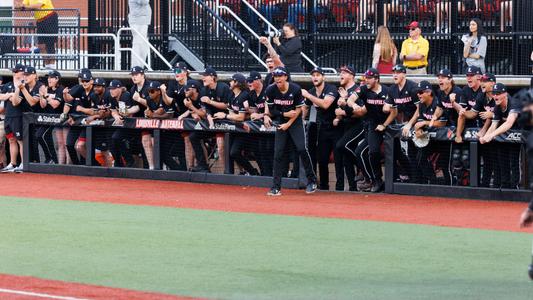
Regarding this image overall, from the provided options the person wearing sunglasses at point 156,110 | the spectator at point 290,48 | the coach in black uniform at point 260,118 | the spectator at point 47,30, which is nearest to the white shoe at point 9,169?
the person wearing sunglasses at point 156,110

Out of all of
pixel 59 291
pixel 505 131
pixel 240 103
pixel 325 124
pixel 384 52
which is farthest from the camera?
pixel 384 52

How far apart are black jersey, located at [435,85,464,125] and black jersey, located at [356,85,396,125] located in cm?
88

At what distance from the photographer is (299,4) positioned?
71.9ft

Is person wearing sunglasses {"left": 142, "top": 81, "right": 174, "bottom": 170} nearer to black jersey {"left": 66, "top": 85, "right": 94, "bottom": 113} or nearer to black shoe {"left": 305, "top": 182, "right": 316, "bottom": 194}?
black jersey {"left": 66, "top": 85, "right": 94, "bottom": 113}

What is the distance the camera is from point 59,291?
368 inches

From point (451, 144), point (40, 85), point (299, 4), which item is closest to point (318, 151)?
point (451, 144)

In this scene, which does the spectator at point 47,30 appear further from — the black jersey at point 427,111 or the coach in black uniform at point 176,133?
the black jersey at point 427,111

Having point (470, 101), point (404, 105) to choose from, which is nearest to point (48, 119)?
point (404, 105)

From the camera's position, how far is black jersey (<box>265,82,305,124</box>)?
17.5 m

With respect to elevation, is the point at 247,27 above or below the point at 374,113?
above

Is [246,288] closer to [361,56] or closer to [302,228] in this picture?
[302,228]

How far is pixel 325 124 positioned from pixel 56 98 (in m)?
5.67

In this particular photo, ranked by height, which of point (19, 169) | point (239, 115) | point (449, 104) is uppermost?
point (449, 104)

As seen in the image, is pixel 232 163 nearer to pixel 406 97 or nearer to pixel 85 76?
pixel 85 76
